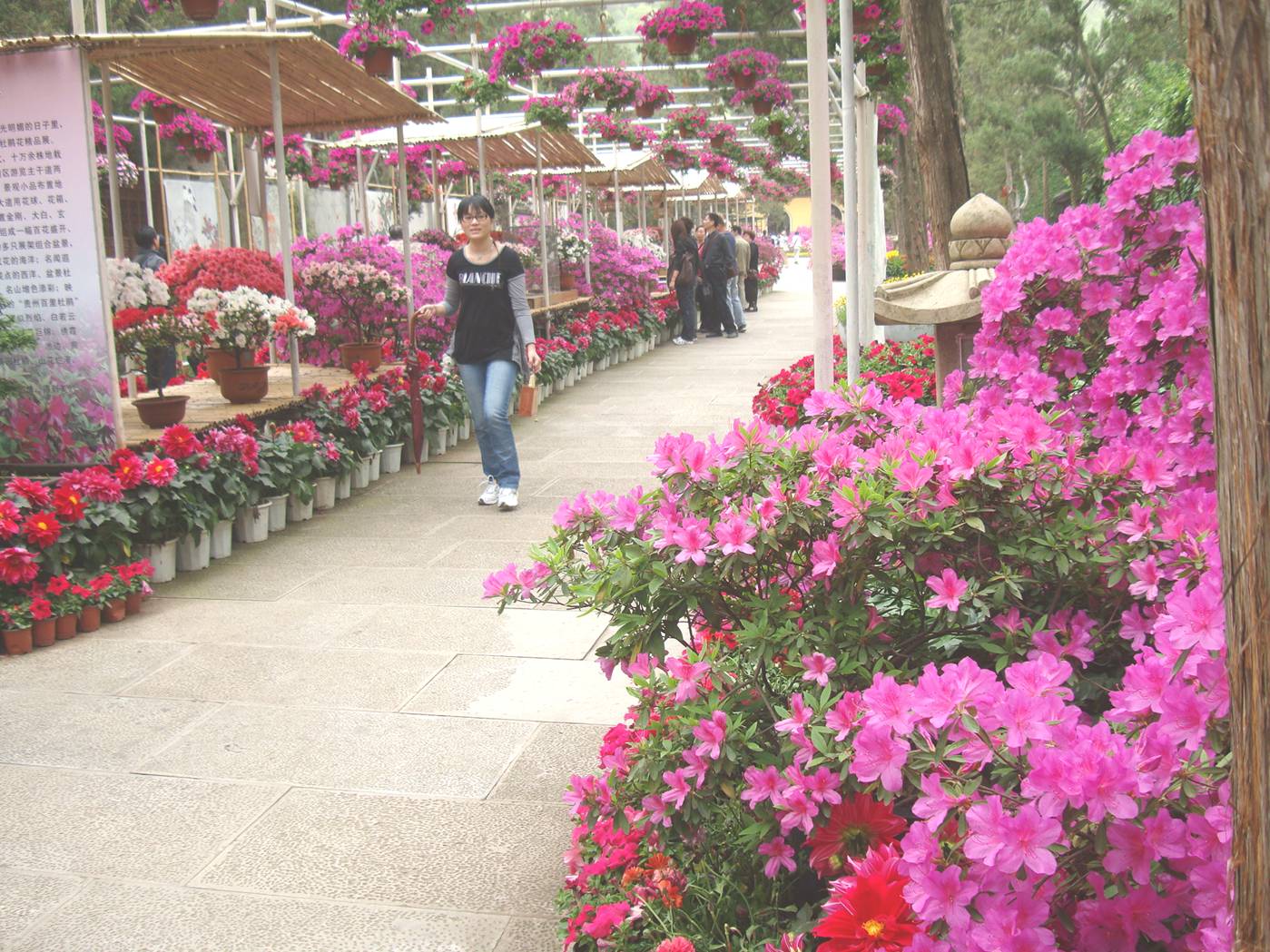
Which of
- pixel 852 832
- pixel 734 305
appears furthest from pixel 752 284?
pixel 852 832

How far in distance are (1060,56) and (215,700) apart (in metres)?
28.1

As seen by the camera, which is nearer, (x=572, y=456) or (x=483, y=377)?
(x=483, y=377)

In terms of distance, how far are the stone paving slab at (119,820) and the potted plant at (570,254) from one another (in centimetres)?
1339

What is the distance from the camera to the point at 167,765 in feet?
12.8

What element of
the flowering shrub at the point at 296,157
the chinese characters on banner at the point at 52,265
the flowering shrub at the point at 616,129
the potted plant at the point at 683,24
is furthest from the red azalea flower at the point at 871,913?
the flowering shrub at the point at 616,129

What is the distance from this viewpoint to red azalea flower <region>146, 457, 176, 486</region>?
5820 millimetres

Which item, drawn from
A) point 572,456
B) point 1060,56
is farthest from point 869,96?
point 1060,56

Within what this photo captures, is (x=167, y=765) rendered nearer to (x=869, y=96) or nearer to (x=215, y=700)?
(x=215, y=700)

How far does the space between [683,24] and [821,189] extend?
8656 millimetres

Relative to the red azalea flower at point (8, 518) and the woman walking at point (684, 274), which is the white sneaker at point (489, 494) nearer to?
the red azalea flower at point (8, 518)

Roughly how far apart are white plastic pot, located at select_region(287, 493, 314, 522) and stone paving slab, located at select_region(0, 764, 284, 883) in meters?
3.41

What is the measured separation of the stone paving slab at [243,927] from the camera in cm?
287

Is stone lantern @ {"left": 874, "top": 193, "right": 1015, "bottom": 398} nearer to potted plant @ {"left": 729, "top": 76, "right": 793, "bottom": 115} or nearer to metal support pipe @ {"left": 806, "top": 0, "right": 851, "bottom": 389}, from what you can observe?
metal support pipe @ {"left": 806, "top": 0, "right": 851, "bottom": 389}

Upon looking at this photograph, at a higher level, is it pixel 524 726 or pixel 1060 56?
pixel 1060 56
